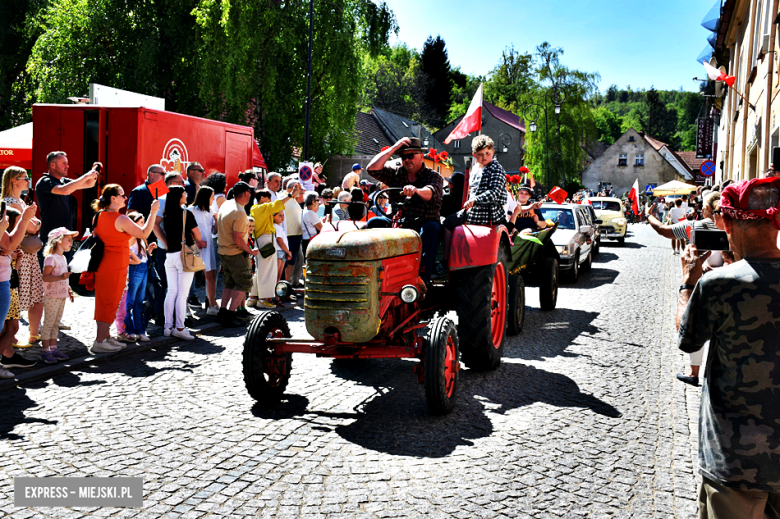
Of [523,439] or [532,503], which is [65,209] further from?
[532,503]

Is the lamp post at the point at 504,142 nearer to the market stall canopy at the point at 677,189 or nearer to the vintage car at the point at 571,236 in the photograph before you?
the market stall canopy at the point at 677,189

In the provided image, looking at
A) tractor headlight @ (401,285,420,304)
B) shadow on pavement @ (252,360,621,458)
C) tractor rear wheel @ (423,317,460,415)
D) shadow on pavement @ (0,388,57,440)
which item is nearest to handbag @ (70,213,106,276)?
shadow on pavement @ (0,388,57,440)

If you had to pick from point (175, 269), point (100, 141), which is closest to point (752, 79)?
point (100, 141)

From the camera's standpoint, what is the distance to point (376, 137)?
48.6 metres

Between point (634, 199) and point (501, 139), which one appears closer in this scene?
point (634, 199)

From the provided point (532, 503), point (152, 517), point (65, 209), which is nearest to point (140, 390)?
point (152, 517)

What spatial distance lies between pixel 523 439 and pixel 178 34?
71.4 ft

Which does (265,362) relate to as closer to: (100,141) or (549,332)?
(549,332)

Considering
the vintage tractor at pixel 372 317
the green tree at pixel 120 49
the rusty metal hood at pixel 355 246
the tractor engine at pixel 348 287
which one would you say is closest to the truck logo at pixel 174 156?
the vintage tractor at pixel 372 317

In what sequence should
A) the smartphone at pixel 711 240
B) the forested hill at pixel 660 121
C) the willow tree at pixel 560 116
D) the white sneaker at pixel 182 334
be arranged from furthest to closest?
1. the forested hill at pixel 660 121
2. the willow tree at pixel 560 116
3. the white sneaker at pixel 182 334
4. the smartphone at pixel 711 240

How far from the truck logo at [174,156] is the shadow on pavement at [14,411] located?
309 inches

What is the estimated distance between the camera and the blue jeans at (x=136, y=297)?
25.7ft

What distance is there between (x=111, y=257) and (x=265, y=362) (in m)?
2.78

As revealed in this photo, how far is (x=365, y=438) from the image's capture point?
4.82m
